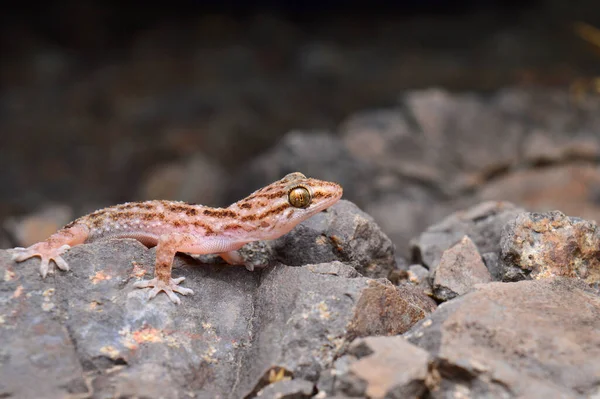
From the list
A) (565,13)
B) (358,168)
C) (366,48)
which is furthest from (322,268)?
(565,13)

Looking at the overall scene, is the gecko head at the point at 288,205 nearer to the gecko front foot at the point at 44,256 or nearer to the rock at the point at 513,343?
the rock at the point at 513,343

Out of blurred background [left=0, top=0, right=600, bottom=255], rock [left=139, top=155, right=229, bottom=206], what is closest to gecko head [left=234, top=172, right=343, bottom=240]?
blurred background [left=0, top=0, right=600, bottom=255]

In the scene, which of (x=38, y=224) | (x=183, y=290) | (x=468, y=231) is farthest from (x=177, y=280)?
(x=38, y=224)

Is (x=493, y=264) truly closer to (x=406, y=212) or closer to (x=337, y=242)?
(x=337, y=242)

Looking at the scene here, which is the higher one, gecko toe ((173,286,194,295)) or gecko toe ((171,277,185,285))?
gecko toe ((171,277,185,285))

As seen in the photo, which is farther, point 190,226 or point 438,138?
point 438,138

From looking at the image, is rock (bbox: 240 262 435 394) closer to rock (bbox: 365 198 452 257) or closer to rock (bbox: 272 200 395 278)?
rock (bbox: 272 200 395 278)

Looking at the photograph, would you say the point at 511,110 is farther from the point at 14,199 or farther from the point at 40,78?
the point at 40,78
